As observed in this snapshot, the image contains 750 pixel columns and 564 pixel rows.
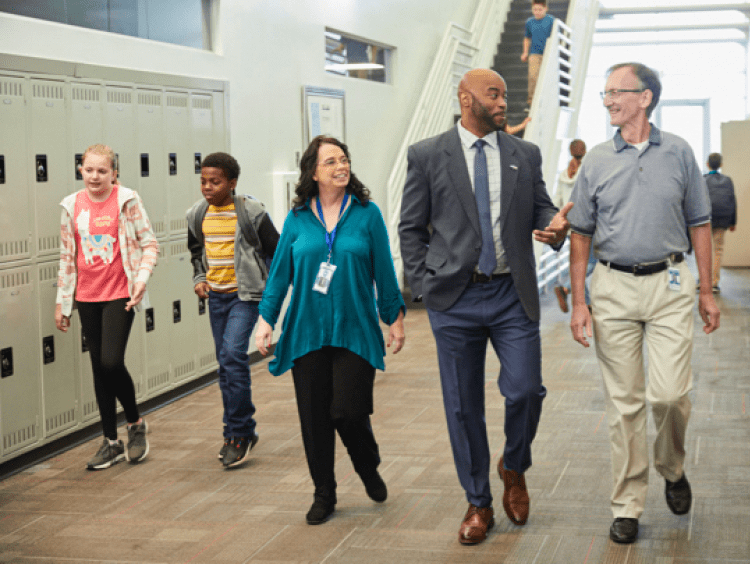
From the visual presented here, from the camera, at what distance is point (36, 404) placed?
5.37 meters

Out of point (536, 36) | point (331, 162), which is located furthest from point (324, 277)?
point (536, 36)

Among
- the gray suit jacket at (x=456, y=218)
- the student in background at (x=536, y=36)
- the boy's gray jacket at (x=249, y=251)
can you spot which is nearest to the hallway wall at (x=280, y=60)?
the student in background at (x=536, y=36)

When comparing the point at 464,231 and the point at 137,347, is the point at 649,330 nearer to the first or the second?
the point at 464,231

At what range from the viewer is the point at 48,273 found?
545 cm

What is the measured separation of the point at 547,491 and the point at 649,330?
3.54 feet

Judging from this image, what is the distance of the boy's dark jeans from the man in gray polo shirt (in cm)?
190

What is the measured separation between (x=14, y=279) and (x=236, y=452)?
151 cm

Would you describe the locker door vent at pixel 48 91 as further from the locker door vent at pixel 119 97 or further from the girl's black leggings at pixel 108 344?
the girl's black leggings at pixel 108 344

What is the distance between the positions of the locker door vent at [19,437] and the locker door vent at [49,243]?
3.24 ft

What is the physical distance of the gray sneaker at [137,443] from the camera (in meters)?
5.21

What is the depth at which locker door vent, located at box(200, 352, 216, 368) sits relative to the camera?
7234 millimetres

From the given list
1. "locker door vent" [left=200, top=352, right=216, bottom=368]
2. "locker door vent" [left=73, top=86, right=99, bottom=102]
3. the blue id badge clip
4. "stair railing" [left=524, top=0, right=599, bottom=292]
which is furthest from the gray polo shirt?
"stair railing" [left=524, top=0, right=599, bottom=292]

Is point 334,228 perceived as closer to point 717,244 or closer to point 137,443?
point 137,443

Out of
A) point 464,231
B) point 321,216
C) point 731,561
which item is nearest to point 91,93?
point 321,216
